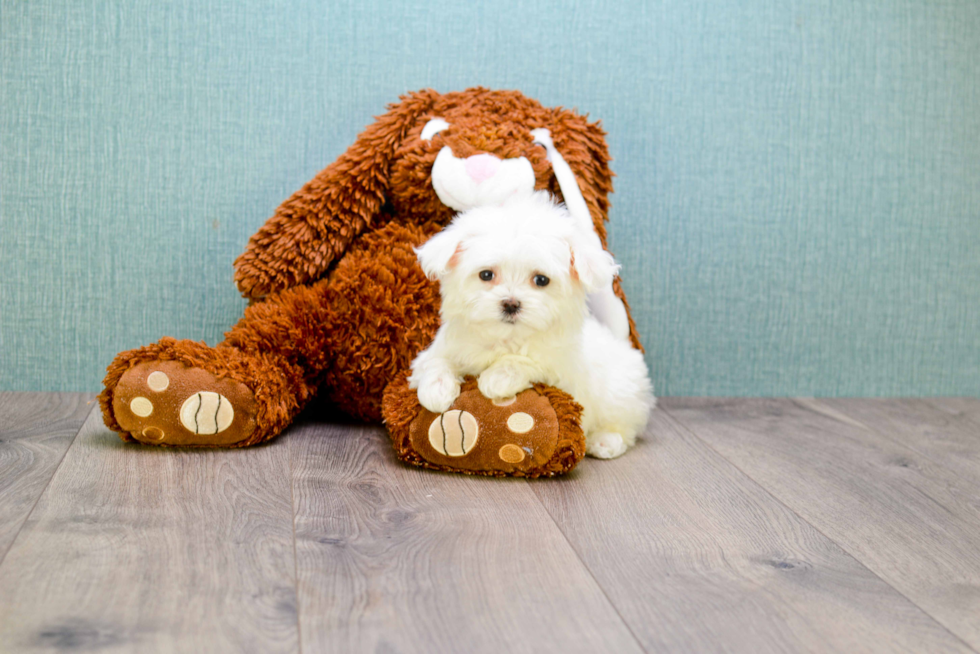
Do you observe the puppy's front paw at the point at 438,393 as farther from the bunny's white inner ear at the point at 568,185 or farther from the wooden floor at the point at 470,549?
the bunny's white inner ear at the point at 568,185

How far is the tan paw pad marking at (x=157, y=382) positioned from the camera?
47.4 inches

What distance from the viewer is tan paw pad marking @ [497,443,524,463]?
3.79 feet

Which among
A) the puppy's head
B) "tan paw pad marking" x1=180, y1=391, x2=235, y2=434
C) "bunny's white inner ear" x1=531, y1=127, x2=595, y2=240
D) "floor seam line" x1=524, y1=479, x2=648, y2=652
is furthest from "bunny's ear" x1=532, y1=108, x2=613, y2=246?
"tan paw pad marking" x1=180, y1=391, x2=235, y2=434

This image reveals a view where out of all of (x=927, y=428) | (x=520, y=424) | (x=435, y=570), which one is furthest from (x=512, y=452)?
(x=927, y=428)

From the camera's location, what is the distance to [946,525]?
108 centimetres

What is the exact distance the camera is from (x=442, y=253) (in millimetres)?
1126

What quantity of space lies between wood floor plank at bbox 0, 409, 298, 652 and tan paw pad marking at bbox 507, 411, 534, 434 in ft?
0.99

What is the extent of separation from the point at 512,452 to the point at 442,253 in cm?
28

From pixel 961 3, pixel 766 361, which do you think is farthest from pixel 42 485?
pixel 961 3

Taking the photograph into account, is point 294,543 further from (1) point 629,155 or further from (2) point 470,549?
(1) point 629,155

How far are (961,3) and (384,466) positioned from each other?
1.46 metres

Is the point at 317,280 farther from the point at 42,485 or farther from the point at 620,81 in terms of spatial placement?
the point at 620,81

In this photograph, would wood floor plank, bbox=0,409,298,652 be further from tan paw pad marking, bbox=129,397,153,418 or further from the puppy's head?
the puppy's head

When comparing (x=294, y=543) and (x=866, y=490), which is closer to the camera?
(x=294, y=543)
